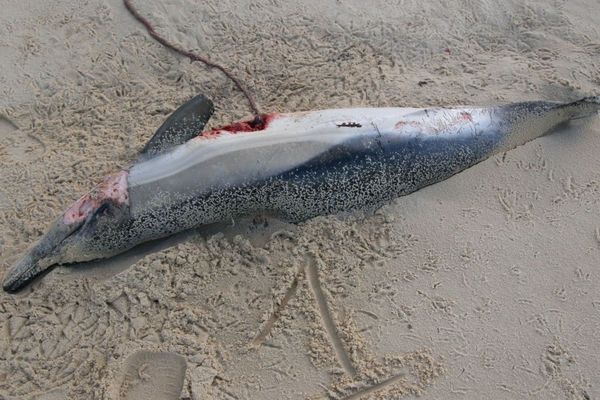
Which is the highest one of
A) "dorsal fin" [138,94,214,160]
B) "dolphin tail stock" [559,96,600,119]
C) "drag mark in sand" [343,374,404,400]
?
"dolphin tail stock" [559,96,600,119]

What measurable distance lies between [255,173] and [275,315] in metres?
0.84

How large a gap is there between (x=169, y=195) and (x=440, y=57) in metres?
2.58

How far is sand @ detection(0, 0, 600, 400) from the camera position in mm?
3209

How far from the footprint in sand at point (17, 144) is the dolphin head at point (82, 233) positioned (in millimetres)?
892

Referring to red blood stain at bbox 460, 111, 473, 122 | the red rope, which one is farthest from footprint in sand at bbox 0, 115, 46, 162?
red blood stain at bbox 460, 111, 473, 122

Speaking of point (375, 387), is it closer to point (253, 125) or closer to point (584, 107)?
point (253, 125)

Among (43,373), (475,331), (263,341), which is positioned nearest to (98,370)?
(43,373)

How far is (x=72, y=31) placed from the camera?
15.7 ft

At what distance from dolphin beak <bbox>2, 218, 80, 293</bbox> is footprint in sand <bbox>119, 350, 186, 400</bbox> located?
80 centimetres

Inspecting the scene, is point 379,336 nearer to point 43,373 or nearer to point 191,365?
point 191,365

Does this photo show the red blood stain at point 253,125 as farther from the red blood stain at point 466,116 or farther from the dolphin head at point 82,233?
the red blood stain at point 466,116

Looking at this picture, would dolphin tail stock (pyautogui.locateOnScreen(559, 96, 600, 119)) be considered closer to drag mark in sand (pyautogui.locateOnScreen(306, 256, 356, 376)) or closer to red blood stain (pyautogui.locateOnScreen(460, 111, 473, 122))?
red blood stain (pyautogui.locateOnScreen(460, 111, 473, 122))

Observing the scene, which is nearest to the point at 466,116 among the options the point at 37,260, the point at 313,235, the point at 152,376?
the point at 313,235

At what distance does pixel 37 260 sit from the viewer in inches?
135
